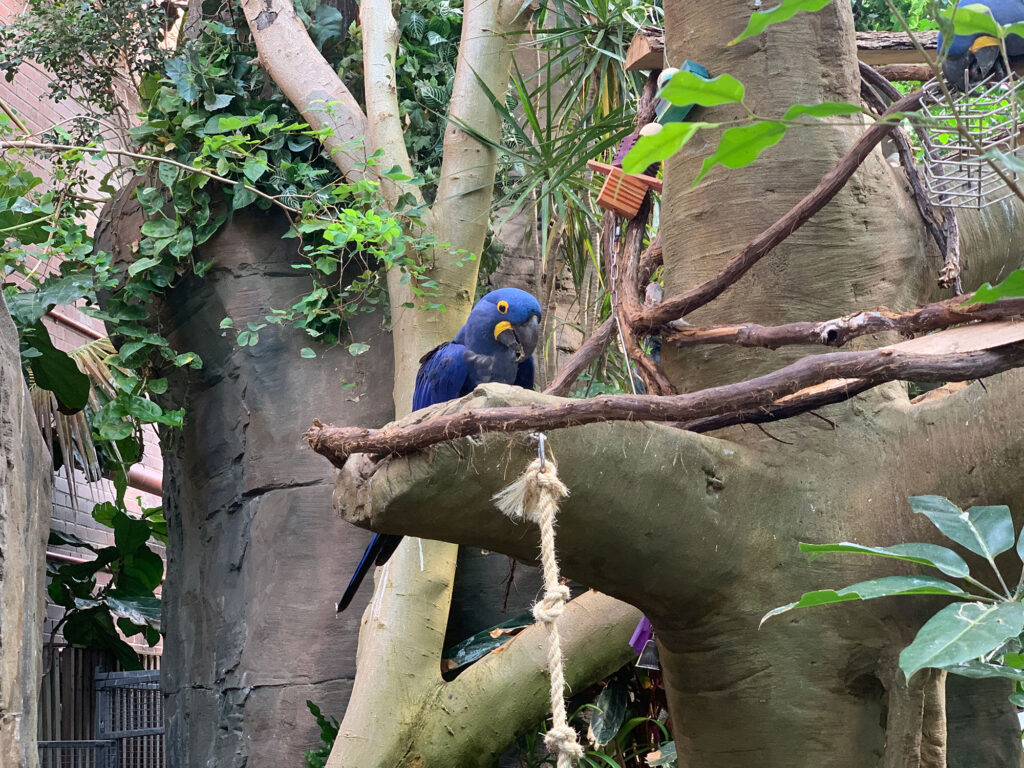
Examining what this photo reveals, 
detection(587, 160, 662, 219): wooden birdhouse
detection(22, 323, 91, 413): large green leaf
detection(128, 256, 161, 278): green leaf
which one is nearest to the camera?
detection(587, 160, 662, 219): wooden birdhouse

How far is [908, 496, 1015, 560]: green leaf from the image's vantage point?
1.14m

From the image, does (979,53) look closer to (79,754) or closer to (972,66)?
(972,66)

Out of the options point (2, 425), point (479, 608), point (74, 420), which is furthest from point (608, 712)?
point (74, 420)

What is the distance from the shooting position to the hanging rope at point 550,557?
42.6 inches

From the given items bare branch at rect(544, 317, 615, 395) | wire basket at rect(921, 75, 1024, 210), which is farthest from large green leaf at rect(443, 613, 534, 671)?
wire basket at rect(921, 75, 1024, 210)

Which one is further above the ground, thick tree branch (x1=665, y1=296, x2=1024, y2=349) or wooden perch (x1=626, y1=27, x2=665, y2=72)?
wooden perch (x1=626, y1=27, x2=665, y2=72)

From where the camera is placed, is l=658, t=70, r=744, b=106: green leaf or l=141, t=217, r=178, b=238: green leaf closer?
l=658, t=70, r=744, b=106: green leaf

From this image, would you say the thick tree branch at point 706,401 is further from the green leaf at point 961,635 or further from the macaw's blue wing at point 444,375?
the macaw's blue wing at point 444,375

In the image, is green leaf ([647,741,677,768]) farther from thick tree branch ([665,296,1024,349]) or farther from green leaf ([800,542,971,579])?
green leaf ([800,542,971,579])

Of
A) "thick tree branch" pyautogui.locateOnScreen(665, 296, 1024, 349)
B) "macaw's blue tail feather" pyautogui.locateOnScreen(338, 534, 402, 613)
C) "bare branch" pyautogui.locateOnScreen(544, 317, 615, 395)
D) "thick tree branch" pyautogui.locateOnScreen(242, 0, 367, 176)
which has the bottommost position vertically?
"macaw's blue tail feather" pyautogui.locateOnScreen(338, 534, 402, 613)

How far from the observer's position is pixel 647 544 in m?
1.33

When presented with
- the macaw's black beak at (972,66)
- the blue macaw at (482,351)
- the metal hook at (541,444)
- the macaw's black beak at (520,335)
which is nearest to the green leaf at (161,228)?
the blue macaw at (482,351)

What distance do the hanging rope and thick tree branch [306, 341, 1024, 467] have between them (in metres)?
0.05

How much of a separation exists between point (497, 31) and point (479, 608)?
193 cm
